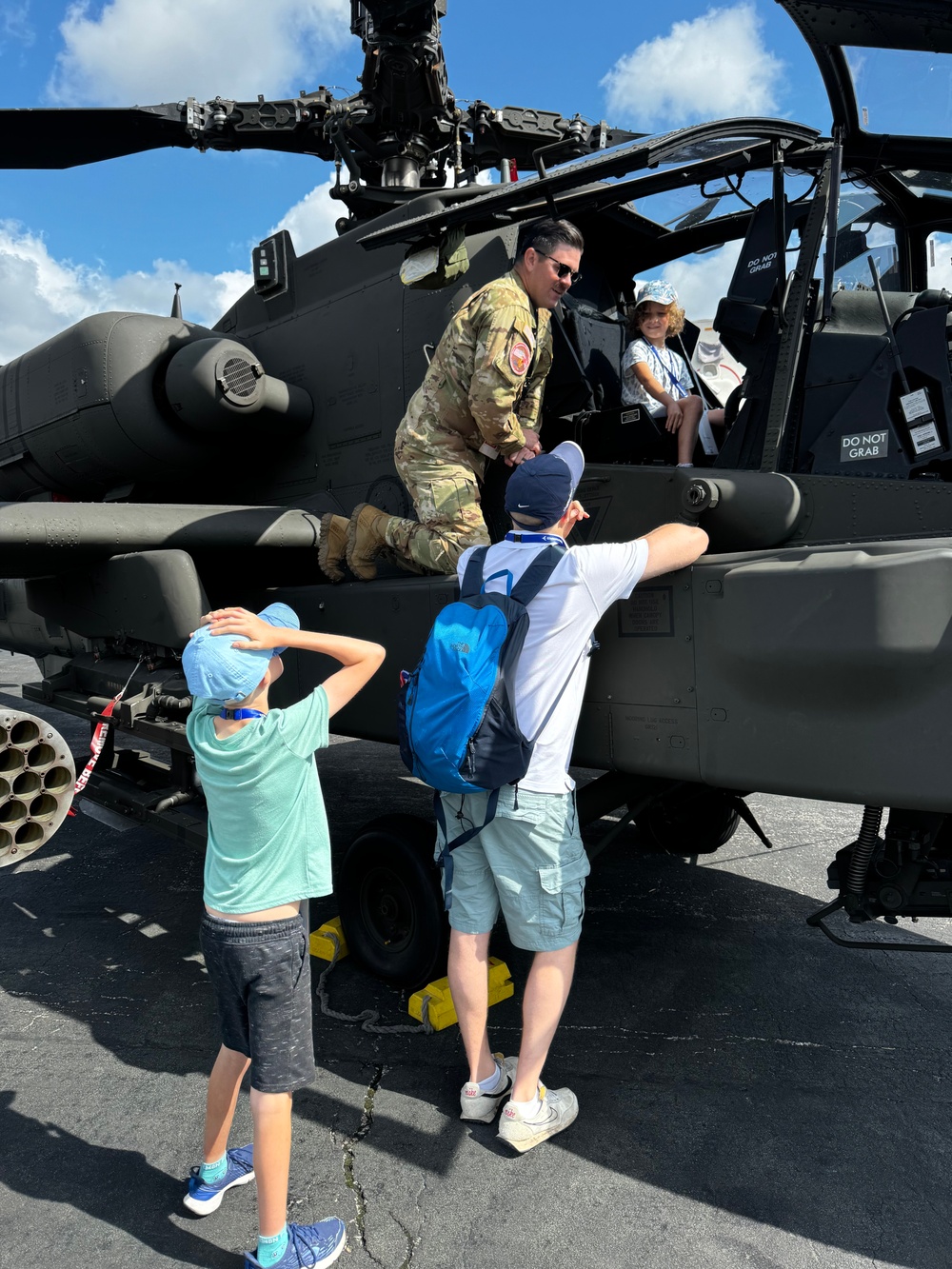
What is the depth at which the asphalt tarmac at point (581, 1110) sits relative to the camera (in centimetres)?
233

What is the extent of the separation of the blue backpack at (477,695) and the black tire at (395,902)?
0.86 m

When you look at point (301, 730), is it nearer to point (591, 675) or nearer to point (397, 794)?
point (591, 675)

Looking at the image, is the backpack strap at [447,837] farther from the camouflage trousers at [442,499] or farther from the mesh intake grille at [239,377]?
the mesh intake grille at [239,377]

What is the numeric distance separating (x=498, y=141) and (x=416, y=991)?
5932 millimetres

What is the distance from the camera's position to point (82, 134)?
20.2ft

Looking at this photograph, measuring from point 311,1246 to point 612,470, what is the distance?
2.39m

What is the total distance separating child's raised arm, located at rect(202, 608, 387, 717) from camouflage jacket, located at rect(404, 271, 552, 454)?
1.20 metres

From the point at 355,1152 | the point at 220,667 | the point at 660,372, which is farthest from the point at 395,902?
the point at 660,372

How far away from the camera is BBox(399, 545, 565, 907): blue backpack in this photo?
2562mm

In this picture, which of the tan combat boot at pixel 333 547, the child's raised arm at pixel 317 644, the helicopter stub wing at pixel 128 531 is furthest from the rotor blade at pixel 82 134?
the child's raised arm at pixel 317 644

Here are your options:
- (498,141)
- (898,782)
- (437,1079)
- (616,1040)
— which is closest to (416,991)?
(437,1079)

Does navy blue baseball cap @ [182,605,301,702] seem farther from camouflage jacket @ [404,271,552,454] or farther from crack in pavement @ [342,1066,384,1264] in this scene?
camouflage jacket @ [404,271,552,454]

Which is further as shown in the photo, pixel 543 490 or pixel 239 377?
pixel 239 377

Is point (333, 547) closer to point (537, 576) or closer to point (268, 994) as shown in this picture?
point (537, 576)
